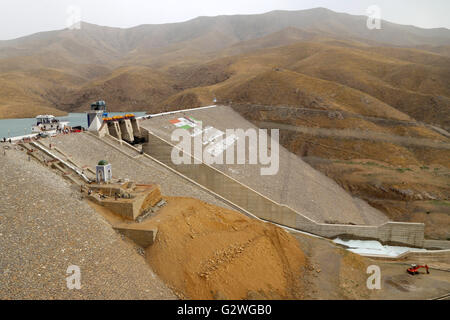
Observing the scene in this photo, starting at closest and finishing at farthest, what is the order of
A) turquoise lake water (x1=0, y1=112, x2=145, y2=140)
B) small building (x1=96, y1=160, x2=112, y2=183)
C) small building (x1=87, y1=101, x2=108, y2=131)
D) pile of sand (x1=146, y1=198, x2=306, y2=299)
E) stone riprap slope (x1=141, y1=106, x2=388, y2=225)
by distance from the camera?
pile of sand (x1=146, y1=198, x2=306, y2=299) < small building (x1=96, y1=160, x2=112, y2=183) < small building (x1=87, y1=101, x2=108, y2=131) < stone riprap slope (x1=141, y1=106, x2=388, y2=225) < turquoise lake water (x1=0, y1=112, x2=145, y2=140)

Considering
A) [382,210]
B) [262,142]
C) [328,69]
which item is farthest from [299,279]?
[328,69]

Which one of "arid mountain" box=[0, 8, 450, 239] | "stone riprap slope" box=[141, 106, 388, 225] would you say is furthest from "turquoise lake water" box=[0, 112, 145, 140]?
"stone riprap slope" box=[141, 106, 388, 225]

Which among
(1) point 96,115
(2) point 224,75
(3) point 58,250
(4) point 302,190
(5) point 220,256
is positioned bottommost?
(4) point 302,190

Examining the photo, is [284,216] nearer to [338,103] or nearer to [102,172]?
[102,172]

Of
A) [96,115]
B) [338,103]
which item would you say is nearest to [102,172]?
[96,115]

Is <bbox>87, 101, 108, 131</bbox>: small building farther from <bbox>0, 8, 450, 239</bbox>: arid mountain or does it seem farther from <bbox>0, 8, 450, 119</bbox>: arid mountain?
<bbox>0, 8, 450, 119</bbox>: arid mountain

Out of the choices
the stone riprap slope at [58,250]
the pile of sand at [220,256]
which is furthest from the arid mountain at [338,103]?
the stone riprap slope at [58,250]
